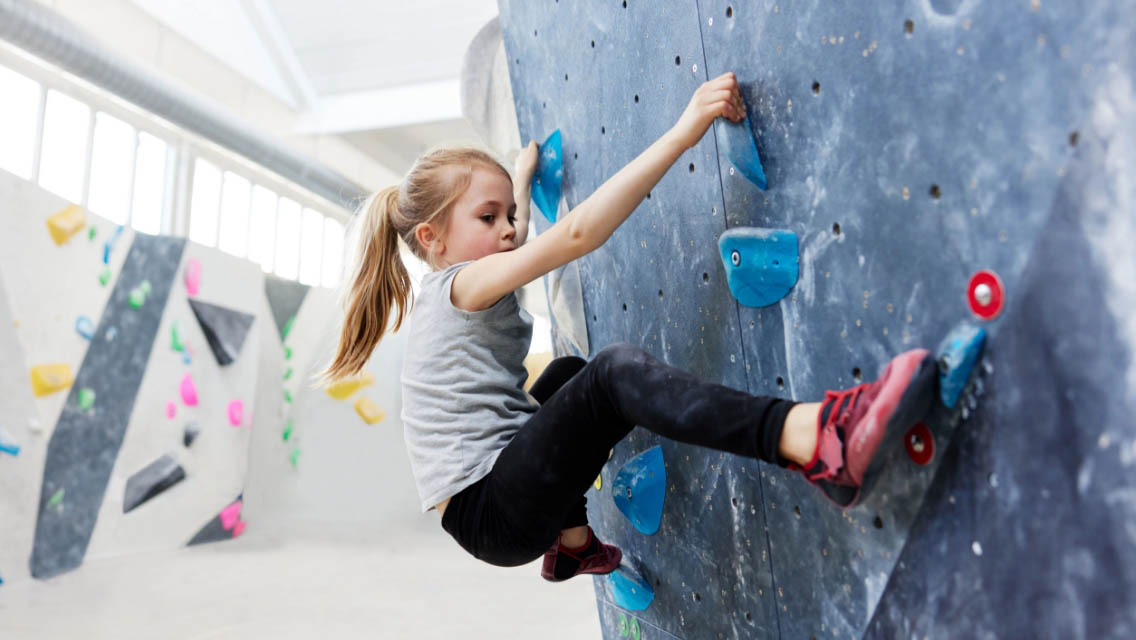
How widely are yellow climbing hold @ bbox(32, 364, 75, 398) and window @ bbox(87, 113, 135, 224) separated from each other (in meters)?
1.13

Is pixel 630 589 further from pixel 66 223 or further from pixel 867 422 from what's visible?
pixel 66 223

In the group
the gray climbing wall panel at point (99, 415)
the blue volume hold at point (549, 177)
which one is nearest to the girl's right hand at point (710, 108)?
the blue volume hold at point (549, 177)

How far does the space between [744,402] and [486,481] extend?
0.48 metres

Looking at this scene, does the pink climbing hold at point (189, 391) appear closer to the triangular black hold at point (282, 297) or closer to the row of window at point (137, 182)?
the row of window at point (137, 182)

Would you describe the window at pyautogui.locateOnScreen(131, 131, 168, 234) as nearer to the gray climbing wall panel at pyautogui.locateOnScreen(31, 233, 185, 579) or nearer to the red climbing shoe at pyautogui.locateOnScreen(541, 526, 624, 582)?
the gray climbing wall panel at pyautogui.locateOnScreen(31, 233, 185, 579)

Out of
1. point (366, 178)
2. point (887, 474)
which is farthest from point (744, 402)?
point (366, 178)

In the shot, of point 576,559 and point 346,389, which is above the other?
point 346,389

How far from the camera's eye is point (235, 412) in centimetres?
477

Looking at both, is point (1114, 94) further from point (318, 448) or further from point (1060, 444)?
point (318, 448)

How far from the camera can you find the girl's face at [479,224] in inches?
55.9

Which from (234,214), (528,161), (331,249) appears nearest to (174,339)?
(234,214)

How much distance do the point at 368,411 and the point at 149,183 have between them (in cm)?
185

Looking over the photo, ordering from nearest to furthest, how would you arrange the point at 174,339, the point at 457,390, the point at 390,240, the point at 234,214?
the point at 457,390 < the point at 390,240 < the point at 174,339 < the point at 234,214

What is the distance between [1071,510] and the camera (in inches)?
26.2
